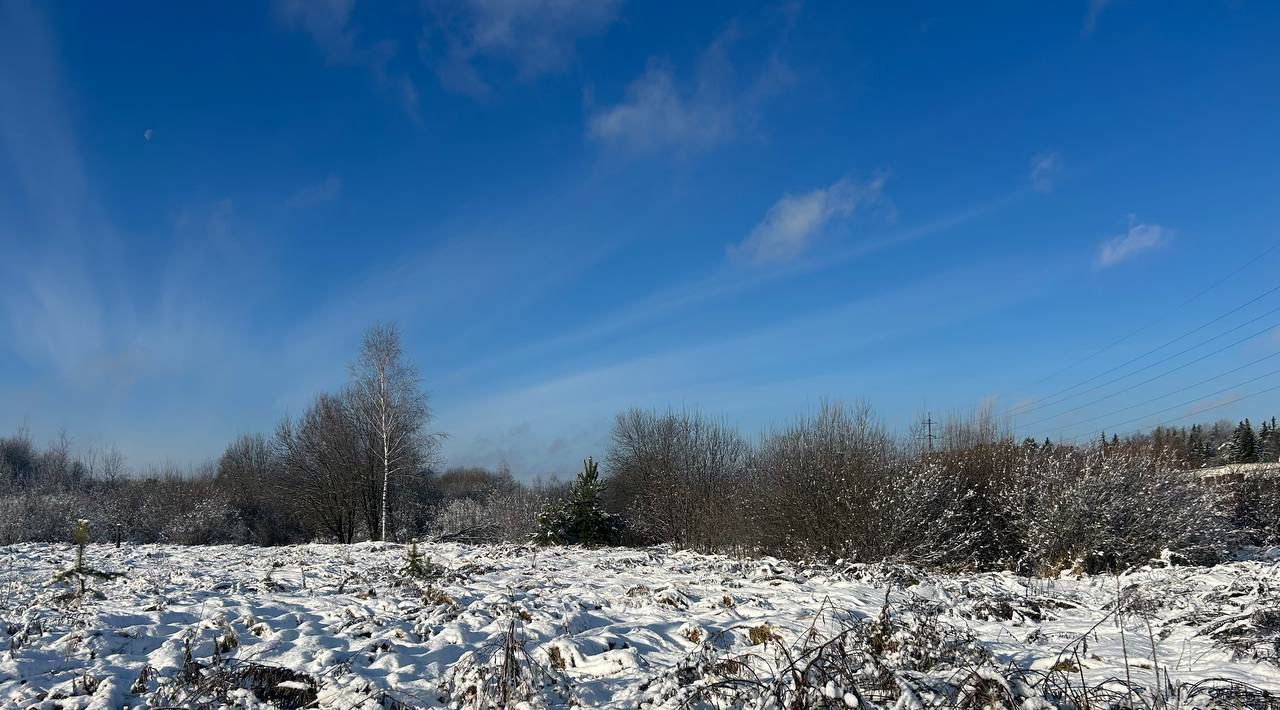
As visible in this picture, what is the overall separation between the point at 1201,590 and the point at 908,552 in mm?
5615

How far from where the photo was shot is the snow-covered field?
4.14 metres

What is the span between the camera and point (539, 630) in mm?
5547

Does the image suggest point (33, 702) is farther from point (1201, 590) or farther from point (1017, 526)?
point (1017, 526)

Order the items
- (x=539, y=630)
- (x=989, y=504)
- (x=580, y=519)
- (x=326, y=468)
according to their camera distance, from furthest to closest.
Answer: (x=326, y=468) < (x=580, y=519) < (x=989, y=504) < (x=539, y=630)

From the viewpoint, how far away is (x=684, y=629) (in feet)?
18.2

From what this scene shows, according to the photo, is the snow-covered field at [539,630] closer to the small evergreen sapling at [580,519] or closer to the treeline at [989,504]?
the treeline at [989,504]

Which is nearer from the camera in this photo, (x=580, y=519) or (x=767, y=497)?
(x=767, y=497)

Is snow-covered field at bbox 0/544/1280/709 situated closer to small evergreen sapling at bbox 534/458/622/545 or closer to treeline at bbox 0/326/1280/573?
treeline at bbox 0/326/1280/573

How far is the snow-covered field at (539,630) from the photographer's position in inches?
163

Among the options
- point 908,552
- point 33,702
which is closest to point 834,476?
point 908,552

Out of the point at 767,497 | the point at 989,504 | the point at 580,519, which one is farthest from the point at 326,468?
the point at 989,504

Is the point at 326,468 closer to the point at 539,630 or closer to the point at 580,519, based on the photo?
the point at 580,519

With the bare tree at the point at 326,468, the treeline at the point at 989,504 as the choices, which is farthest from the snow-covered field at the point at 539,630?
the bare tree at the point at 326,468

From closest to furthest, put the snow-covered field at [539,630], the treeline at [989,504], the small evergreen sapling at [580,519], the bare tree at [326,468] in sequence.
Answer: the snow-covered field at [539,630], the treeline at [989,504], the small evergreen sapling at [580,519], the bare tree at [326,468]
